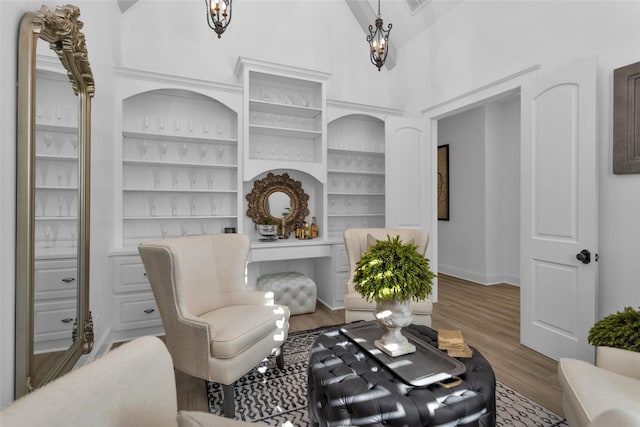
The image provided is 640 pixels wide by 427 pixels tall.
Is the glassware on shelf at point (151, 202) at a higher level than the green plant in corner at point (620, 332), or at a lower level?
higher

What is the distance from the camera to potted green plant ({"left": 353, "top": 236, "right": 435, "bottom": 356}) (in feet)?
5.04

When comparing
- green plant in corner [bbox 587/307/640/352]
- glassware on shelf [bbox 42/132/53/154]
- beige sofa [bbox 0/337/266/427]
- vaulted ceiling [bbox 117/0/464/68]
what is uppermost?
vaulted ceiling [bbox 117/0/464/68]

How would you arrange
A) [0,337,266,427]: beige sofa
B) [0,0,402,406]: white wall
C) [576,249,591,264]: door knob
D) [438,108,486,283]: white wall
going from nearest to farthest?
[0,337,266,427]: beige sofa, [0,0,402,406]: white wall, [576,249,591,264]: door knob, [438,108,486,283]: white wall

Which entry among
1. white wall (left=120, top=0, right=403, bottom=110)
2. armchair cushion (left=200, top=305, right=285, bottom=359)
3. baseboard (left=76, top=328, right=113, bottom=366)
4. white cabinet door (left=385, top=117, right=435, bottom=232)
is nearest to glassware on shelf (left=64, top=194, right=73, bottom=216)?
armchair cushion (left=200, top=305, right=285, bottom=359)

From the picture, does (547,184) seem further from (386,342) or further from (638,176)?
(386,342)

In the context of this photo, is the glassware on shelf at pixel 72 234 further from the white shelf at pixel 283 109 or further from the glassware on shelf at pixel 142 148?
the white shelf at pixel 283 109

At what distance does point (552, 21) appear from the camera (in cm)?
261

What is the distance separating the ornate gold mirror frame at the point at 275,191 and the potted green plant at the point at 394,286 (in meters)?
2.32

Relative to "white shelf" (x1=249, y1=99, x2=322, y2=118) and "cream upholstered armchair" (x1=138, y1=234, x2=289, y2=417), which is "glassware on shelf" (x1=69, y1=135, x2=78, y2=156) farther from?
"white shelf" (x1=249, y1=99, x2=322, y2=118)

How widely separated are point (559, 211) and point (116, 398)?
294 centimetres

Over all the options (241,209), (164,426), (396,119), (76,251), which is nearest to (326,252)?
(241,209)

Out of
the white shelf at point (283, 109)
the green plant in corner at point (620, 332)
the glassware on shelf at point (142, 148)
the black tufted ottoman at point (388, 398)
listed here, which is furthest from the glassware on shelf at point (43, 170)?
the green plant in corner at point (620, 332)

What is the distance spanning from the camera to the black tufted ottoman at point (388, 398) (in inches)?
45.2

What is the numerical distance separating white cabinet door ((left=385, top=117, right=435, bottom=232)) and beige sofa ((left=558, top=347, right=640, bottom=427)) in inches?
96.3
